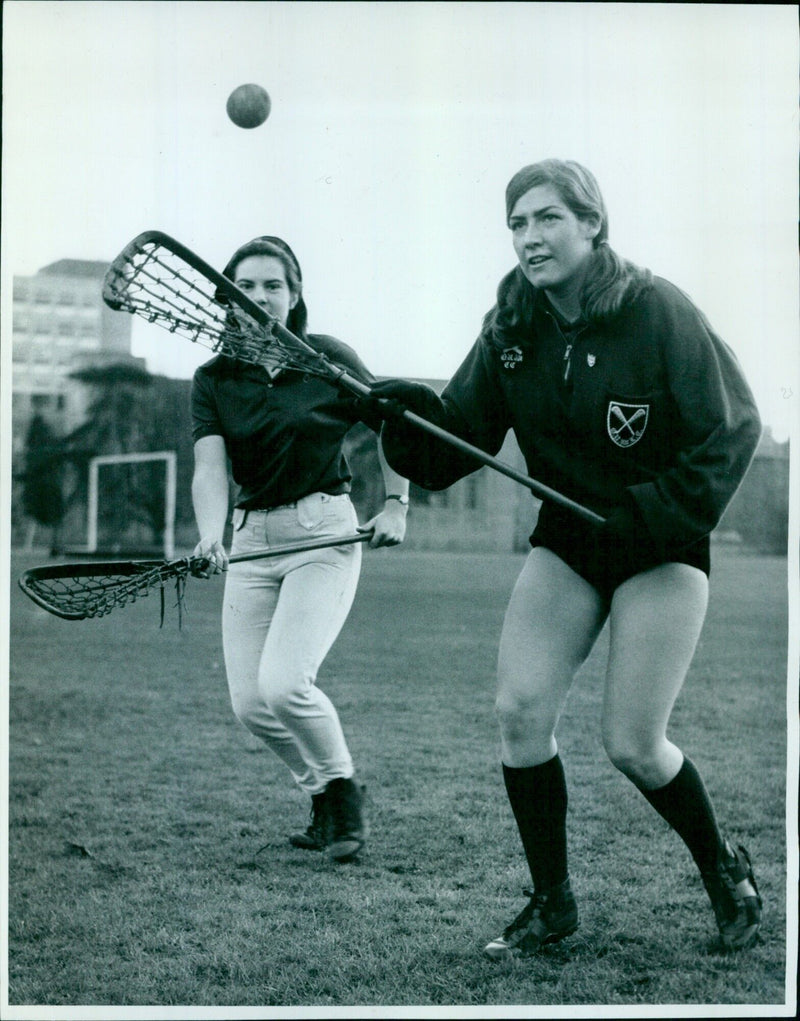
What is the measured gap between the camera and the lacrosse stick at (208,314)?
2643mm

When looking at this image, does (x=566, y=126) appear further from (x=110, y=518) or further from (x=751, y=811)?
(x=110, y=518)

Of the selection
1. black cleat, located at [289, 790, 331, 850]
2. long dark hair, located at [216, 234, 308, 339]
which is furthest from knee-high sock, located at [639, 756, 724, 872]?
long dark hair, located at [216, 234, 308, 339]

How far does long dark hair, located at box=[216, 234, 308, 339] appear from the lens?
3.12 meters

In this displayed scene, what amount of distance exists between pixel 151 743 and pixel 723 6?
347cm

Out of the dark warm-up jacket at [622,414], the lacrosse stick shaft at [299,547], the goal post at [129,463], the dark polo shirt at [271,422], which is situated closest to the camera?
the dark warm-up jacket at [622,414]

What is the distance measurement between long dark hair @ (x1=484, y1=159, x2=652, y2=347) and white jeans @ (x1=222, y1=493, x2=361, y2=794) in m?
0.90

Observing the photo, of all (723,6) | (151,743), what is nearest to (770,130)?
(723,6)

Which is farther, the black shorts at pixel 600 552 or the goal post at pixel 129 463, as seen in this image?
the goal post at pixel 129 463

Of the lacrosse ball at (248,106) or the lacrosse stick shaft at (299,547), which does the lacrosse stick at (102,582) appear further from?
the lacrosse ball at (248,106)

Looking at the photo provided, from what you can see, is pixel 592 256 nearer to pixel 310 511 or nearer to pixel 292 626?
pixel 310 511

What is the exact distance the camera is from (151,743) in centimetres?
495

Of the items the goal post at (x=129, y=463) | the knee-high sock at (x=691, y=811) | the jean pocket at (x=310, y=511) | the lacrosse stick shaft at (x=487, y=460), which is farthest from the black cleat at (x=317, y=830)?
the goal post at (x=129, y=463)

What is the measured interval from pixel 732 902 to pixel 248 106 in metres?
2.34

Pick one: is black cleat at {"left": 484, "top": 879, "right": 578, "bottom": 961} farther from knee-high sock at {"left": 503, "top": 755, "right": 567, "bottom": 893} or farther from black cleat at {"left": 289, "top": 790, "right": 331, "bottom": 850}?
black cleat at {"left": 289, "top": 790, "right": 331, "bottom": 850}
